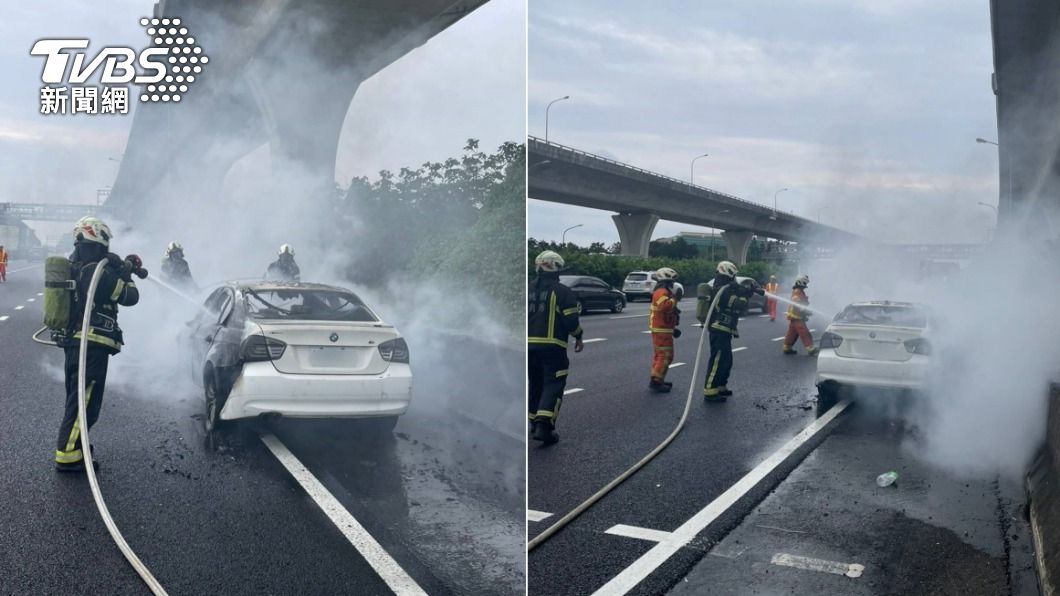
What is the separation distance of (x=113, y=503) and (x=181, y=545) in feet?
1.42

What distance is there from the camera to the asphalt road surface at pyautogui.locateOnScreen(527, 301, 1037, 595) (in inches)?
122

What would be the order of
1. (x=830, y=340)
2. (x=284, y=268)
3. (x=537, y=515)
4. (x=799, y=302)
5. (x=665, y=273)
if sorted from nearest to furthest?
(x=830, y=340)
(x=799, y=302)
(x=537, y=515)
(x=665, y=273)
(x=284, y=268)

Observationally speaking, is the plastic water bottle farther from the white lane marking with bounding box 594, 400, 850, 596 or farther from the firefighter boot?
the firefighter boot

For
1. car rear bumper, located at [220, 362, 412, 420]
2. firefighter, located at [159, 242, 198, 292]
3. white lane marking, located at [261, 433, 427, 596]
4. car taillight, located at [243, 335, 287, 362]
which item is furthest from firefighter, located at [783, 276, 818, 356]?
firefighter, located at [159, 242, 198, 292]

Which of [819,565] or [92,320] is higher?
[92,320]

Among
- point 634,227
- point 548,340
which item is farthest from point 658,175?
point 548,340

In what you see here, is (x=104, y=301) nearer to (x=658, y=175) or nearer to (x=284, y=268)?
(x=284, y=268)

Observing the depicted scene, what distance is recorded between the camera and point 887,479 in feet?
10.1

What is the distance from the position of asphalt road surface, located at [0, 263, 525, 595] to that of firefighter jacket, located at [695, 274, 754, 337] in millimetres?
1403

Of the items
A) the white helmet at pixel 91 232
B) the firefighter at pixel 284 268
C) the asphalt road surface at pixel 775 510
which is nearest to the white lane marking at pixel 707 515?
the asphalt road surface at pixel 775 510

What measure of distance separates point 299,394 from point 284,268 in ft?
2.31

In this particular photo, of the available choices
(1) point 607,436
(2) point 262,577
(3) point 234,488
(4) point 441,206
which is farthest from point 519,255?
(2) point 262,577

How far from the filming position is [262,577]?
10.1 ft

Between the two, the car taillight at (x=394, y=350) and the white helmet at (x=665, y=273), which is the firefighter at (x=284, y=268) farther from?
the white helmet at (x=665, y=273)
